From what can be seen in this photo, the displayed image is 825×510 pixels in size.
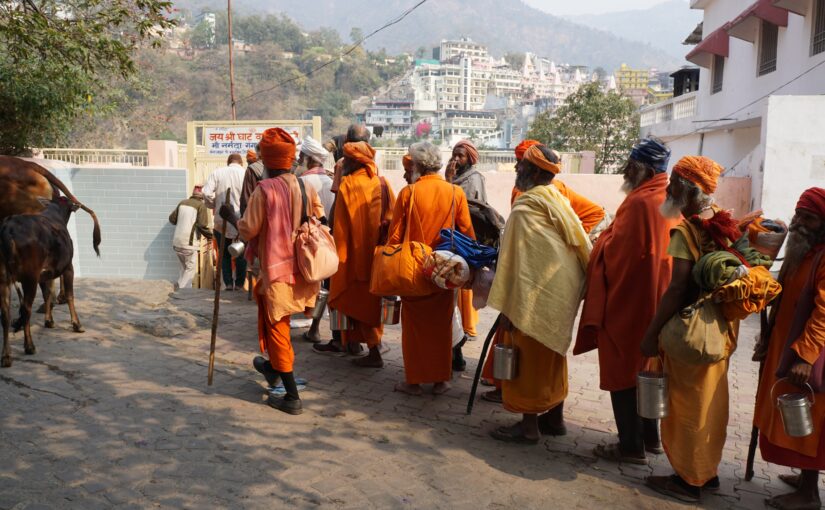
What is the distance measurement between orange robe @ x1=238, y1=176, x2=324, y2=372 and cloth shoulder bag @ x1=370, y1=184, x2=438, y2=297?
55 cm

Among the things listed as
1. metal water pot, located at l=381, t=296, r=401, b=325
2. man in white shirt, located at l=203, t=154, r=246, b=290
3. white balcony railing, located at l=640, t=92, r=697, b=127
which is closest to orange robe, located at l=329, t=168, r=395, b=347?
metal water pot, located at l=381, t=296, r=401, b=325

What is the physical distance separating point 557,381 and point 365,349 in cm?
267

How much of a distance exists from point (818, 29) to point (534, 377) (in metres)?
13.0

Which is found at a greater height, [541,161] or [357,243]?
[541,161]

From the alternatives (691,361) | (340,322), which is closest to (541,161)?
(691,361)

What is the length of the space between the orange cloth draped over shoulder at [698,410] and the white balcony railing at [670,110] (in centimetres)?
2167

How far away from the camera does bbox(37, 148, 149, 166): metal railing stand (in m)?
14.3

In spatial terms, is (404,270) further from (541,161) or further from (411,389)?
(541,161)

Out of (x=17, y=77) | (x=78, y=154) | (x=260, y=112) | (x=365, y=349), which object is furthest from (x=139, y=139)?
(x=365, y=349)

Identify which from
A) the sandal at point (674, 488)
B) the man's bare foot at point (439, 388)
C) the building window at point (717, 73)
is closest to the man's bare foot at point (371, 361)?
the man's bare foot at point (439, 388)

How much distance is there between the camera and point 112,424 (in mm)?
4336

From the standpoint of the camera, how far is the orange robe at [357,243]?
534 cm

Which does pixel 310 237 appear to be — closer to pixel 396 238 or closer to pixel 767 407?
pixel 396 238

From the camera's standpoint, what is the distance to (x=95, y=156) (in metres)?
15.1
